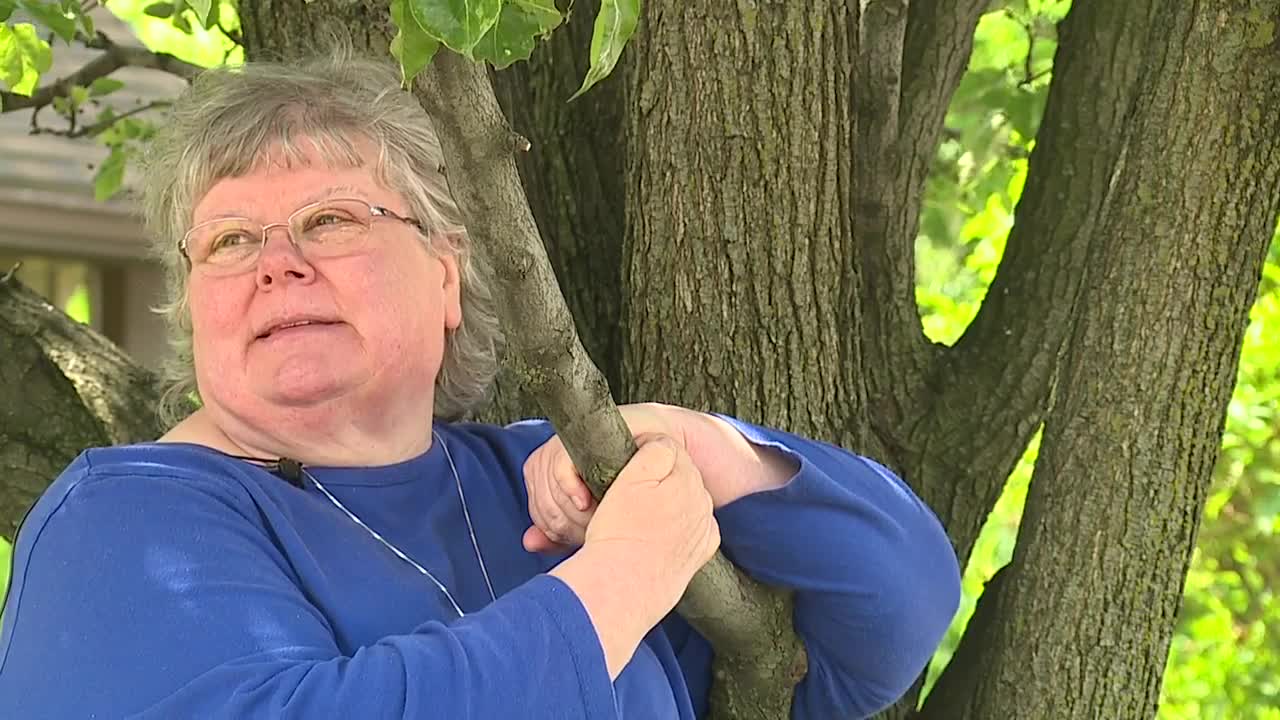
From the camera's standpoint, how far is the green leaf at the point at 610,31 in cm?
108

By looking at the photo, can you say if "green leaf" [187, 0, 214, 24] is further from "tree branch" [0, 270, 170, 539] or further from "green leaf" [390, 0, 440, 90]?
"tree branch" [0, 270, 170, 539]

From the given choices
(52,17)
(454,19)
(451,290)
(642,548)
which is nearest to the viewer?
(454,19)

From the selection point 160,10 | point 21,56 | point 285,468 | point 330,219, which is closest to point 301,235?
point 330,219

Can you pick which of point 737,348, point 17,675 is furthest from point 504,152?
point 737,348

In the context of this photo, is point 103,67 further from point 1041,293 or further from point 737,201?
point 1041,293

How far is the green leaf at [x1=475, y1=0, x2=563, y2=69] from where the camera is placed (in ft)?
3.77

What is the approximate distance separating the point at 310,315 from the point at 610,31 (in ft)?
2.97

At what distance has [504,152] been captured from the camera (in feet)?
4.24

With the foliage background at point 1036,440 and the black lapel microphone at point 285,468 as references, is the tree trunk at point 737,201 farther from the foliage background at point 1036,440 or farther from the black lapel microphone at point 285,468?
the foliage background at point 1036,440

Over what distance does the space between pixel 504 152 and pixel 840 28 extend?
1174mm

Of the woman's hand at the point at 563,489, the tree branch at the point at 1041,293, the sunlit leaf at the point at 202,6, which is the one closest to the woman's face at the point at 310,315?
the woman's hand at the point at 563,489

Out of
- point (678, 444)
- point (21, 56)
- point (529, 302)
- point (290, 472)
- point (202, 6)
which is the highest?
point (202, 6)

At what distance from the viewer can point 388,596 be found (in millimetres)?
1758

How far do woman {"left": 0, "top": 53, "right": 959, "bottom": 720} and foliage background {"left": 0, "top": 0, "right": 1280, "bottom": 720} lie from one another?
5.39ft
